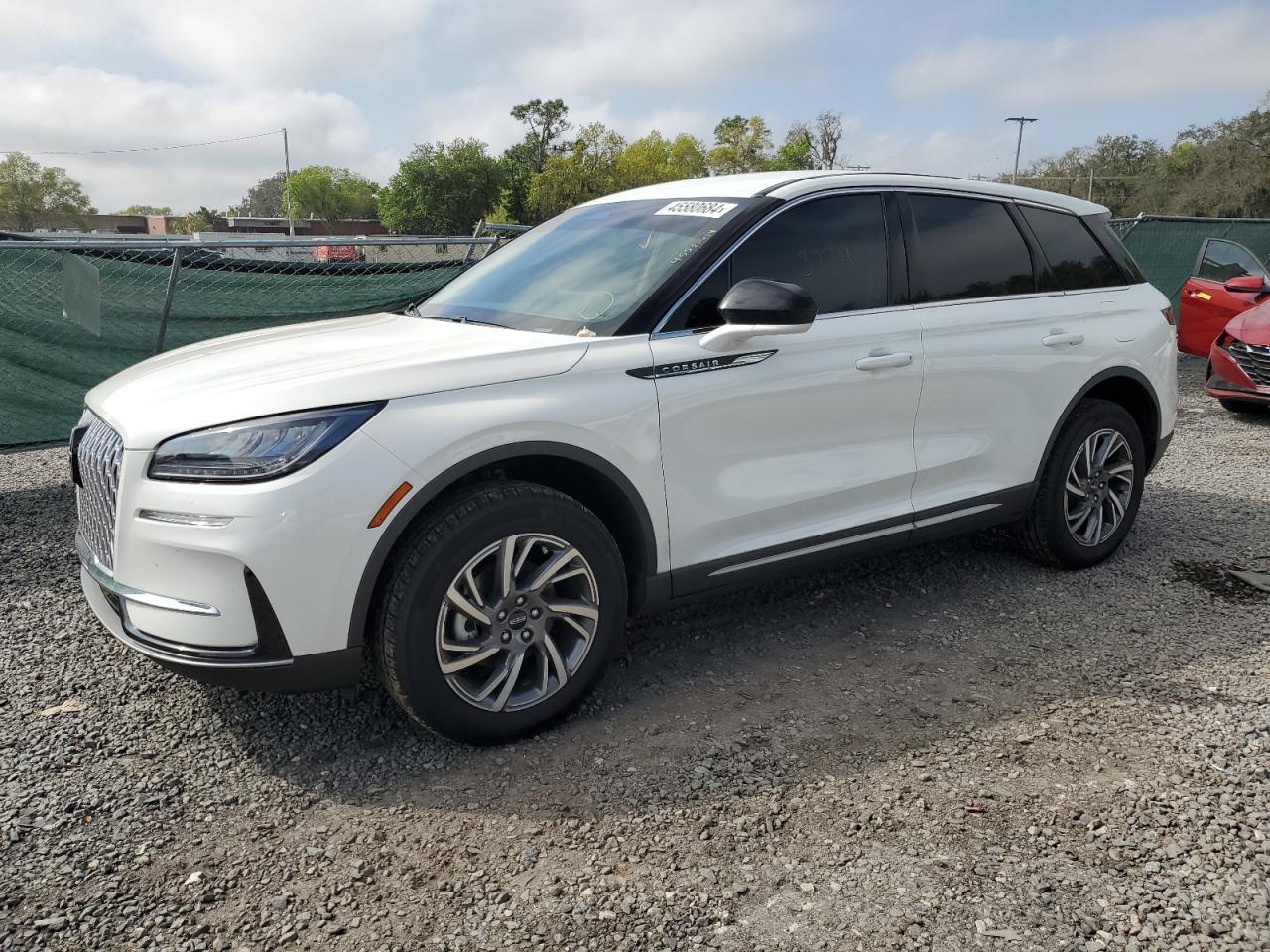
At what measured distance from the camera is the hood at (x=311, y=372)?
284 cm

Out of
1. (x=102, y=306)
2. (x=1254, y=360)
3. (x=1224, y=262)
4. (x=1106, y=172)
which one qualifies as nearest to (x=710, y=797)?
(x=102, y=306)

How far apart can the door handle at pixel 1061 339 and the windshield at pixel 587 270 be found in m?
1.63

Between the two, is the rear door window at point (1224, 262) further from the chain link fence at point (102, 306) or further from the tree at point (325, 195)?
the tree at point (325, 195)

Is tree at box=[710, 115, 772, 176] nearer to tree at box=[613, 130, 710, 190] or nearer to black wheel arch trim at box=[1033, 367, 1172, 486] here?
tree at box=[613, 130, 710, 190]

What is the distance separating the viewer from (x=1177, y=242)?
13.4 m

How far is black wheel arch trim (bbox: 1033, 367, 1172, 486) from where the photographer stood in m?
4.56

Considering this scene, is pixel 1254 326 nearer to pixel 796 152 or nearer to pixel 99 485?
pixel 99 485

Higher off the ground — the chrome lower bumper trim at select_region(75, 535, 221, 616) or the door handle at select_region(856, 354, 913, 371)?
the door handle at select_region(856, 354, 913, 371)

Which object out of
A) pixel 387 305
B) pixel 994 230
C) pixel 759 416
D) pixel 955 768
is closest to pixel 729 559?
pixel 759 416

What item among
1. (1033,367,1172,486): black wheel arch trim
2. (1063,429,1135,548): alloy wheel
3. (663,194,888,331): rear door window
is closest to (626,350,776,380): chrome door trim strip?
(663,194,888,331): rear door window

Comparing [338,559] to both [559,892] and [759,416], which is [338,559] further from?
[759,416]

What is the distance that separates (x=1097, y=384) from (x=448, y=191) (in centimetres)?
9027

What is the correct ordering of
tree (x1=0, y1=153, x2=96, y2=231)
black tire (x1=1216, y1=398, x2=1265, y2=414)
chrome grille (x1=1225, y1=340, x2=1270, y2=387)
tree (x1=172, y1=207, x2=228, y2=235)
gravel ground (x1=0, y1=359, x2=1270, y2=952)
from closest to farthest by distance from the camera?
gravel ground (x1=0, y1=359, x2=1270, y2=952) → chrome grille (x1=1225, y1=340, x2=1270, y2=387) → black tire (x1=1216, y1=398, x2=1265, y2=414) → tree (x1=0, y1=153, x2=96, y2=231) → tree (x1=172, y1=207, x2=228, y2=235)

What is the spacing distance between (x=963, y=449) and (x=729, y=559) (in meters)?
1.27
